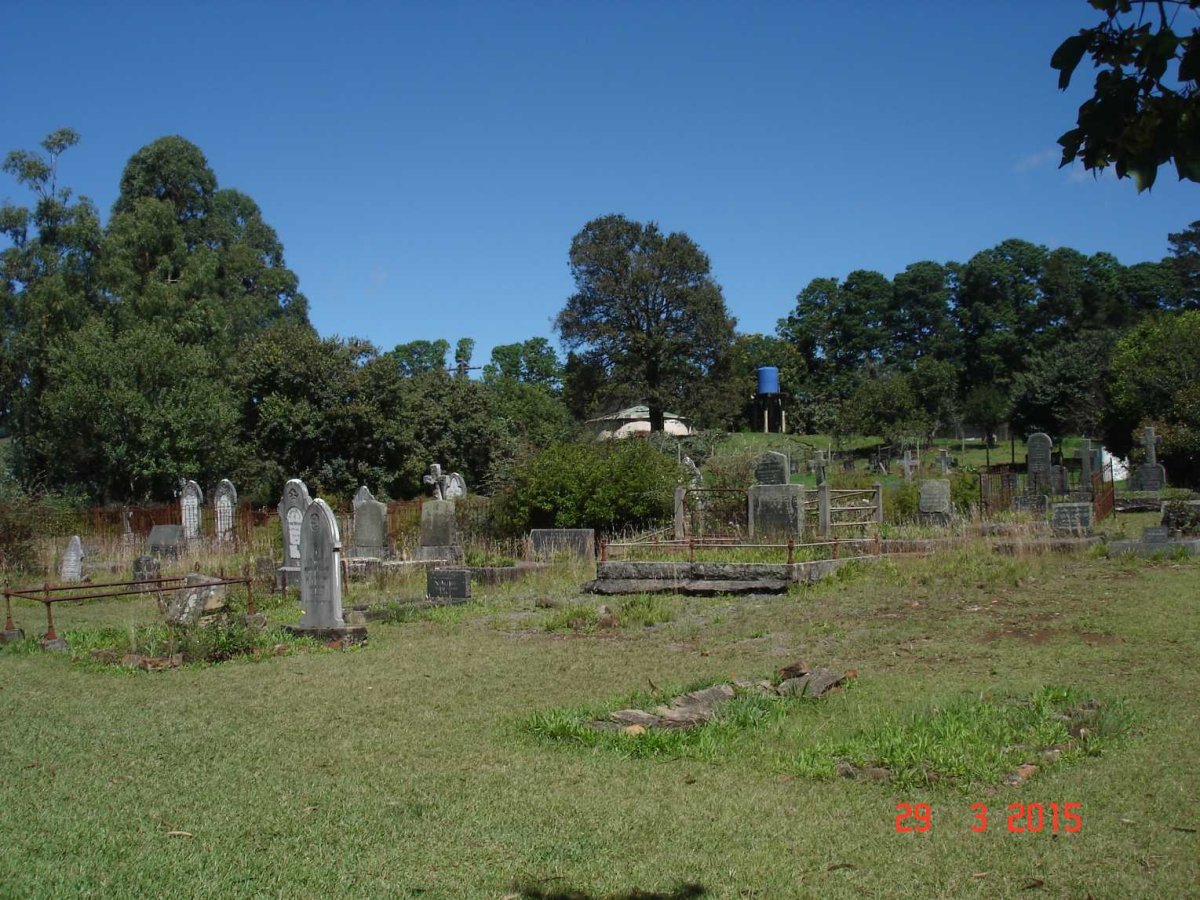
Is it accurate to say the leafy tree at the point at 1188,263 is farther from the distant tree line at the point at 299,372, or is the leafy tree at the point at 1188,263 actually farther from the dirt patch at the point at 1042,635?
the dirt patch at the point at 1042,635

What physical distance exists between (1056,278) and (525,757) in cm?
8501

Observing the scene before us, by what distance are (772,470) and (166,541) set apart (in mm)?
14430

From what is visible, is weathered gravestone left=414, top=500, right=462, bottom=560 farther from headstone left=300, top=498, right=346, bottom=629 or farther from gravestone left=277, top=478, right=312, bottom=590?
headstone left=300, top=498, right=346, bottom=629

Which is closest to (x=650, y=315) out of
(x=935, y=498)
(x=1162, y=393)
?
(x=1162, y=393)

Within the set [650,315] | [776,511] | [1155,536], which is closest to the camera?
[1155,536]

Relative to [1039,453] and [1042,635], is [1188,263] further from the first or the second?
[1042,635]

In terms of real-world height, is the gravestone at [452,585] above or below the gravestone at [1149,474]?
below

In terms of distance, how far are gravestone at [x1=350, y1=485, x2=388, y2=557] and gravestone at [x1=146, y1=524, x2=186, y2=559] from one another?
14.4ft

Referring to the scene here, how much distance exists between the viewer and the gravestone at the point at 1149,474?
32469 mm

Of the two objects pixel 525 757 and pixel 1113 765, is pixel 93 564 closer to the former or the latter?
pixel 525 757

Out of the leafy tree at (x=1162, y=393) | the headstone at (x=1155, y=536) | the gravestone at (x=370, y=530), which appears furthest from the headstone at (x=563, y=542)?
the leafy tree at (x=1162, y=393)

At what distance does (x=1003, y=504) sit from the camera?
91.1 ft

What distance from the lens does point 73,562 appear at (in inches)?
848

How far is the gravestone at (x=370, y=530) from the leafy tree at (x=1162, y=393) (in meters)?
28.1
